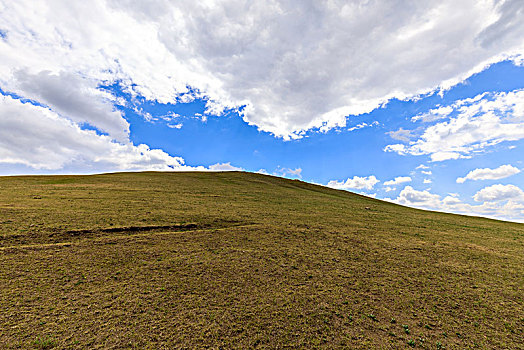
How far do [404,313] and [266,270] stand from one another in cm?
735

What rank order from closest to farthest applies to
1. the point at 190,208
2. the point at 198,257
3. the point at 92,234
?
Answer: the point at 198,257 < the point at 92,234 < the point at 190,208

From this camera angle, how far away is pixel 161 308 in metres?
9.66

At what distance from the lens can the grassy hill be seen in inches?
336

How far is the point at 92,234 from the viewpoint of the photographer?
1681cm

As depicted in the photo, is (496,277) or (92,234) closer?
(496,277)

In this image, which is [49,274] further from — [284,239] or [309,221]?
[309,221]

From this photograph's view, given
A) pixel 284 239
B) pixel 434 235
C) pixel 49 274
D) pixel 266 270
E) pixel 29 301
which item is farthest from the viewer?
pixel 434 235

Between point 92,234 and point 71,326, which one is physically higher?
point 92,234

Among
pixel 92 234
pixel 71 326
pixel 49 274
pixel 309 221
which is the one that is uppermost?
pixel 309 221

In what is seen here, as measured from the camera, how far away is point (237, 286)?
1168 cm

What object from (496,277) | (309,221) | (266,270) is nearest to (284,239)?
(266,270)

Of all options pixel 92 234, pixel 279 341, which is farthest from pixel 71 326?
pixel 92 234

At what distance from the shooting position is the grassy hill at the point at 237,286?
8.53 meters

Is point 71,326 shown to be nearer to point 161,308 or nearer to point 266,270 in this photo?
point 161,308
